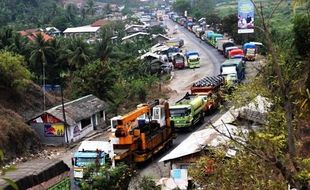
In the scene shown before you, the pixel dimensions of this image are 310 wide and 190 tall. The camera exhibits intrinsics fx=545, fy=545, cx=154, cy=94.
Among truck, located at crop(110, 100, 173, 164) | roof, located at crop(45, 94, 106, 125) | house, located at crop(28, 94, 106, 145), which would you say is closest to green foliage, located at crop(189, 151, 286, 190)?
truck, located at crop(110, 100, 173, 164)

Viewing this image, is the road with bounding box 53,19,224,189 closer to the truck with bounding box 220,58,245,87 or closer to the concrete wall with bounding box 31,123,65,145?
the concrete wall with bounding box 31,123,65,145

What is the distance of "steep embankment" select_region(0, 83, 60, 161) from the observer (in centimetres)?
2109

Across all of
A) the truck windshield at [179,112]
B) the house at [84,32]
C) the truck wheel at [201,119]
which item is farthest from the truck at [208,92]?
the house at [84,32]

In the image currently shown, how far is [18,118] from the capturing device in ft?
75.9

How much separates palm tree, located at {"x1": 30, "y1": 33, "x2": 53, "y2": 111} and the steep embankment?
384cm

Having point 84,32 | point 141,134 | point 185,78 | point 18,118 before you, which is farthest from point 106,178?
point 84,32

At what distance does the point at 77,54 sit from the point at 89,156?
17.1m

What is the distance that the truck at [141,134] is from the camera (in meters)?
17.5

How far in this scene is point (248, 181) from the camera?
302 inches

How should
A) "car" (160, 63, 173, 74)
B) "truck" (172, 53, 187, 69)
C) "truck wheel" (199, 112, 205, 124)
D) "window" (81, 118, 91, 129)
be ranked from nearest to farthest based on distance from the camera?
"window" (81, 118, 91, 129) < "truck wheel" (199, 112, 205, 124) < "car" (160, 63, 173, 74) < "truck" (172, 53, 187, 69)

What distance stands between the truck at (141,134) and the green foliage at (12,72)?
7978 millimetres

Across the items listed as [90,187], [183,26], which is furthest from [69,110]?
[183,26]

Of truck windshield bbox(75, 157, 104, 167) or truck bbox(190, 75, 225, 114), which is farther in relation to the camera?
truck bbox(190, 75, 225, 114)

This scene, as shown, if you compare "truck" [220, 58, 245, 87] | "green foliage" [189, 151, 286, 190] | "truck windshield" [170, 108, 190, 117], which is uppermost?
"green foliage" [189, 151, 286, 190]
